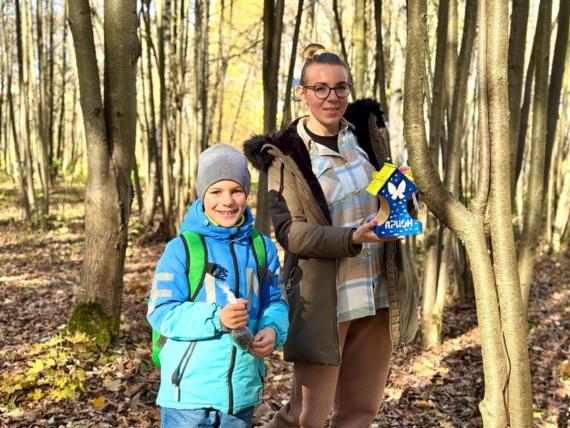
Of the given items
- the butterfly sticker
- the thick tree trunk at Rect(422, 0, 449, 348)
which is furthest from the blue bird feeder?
the thick tree trunk at Rect(422, 0, 449, 348)

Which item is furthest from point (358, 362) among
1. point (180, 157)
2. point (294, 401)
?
point (180, 157)

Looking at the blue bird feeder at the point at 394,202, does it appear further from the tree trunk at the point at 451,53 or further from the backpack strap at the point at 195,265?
the tree trunk at the point at 451,53

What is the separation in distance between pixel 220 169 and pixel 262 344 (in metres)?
0.64

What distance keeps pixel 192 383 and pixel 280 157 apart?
0.99 meters

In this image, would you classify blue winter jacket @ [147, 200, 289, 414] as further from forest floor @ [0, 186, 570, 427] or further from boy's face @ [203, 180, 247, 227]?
forest floor @ [0, 186, 570, 427]

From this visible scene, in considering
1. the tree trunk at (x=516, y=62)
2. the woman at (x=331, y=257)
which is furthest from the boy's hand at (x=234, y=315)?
the tree trunk at (x=516, y=62)

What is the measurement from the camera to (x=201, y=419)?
2.01 meters

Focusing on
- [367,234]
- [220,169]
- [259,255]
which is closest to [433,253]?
[367,234]

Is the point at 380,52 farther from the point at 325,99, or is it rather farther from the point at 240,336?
the point at 240,336

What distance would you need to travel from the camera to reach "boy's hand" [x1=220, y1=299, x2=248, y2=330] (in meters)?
1.86

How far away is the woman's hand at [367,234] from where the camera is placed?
2219 millimetres

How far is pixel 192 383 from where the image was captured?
1.99 meters

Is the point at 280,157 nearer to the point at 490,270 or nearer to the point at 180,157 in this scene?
the point at 490,270

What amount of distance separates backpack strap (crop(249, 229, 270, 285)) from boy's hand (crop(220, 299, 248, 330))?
1.03 feet
